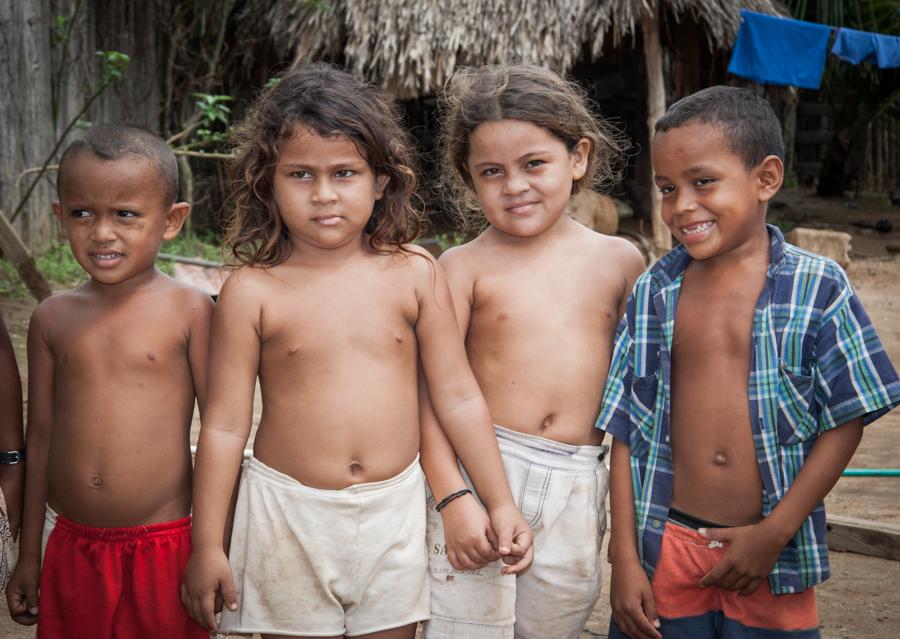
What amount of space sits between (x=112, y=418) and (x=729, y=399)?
1.25 meters

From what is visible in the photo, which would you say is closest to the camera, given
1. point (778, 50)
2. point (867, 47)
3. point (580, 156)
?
point (580, 156)

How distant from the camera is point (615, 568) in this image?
2072 mm

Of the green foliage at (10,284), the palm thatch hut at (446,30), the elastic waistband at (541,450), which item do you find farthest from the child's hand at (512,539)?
the palm thatch hut at (446,30)

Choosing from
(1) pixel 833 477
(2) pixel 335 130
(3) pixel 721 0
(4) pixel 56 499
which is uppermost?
(3) pixel 721 0

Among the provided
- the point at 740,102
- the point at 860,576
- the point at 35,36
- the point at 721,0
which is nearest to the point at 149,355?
the point at 740,102

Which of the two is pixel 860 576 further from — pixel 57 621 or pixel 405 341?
pixel 57 621

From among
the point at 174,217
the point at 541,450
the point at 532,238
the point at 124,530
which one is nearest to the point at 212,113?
the point at 174,217

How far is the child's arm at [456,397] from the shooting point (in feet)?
6.69

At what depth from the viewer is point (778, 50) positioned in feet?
29.9

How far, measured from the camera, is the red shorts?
2043 mm

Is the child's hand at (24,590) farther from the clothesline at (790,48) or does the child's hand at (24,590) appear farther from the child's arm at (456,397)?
the clothesline at (790,48)

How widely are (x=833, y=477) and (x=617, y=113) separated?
35.5 feet

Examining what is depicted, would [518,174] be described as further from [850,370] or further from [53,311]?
[53,311]

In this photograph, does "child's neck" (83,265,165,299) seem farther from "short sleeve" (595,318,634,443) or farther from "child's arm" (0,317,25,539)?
"short sleeve" (595,318,634,443)
